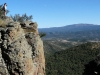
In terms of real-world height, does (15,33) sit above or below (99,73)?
above

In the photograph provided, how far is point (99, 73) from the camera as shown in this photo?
89.8 feet

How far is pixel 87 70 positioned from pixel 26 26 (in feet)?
34.1

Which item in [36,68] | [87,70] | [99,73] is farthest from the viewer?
[87,70]

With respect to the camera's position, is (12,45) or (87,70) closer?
(12,45)

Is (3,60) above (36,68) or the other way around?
above

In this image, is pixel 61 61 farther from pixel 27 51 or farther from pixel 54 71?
pixel 27 51

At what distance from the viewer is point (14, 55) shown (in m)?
21.5

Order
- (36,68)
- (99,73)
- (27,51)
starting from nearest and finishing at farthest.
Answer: (27,51) → (36,68) → (99,73)

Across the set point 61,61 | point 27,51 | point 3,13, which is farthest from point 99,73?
point 61,61

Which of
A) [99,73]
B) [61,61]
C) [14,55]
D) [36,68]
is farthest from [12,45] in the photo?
[61,61]

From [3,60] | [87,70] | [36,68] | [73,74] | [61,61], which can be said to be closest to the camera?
[3,60]

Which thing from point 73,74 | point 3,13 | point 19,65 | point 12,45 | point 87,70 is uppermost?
point 3,13

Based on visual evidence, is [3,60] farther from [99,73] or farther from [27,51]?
[99,73]

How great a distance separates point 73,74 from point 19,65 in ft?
483
